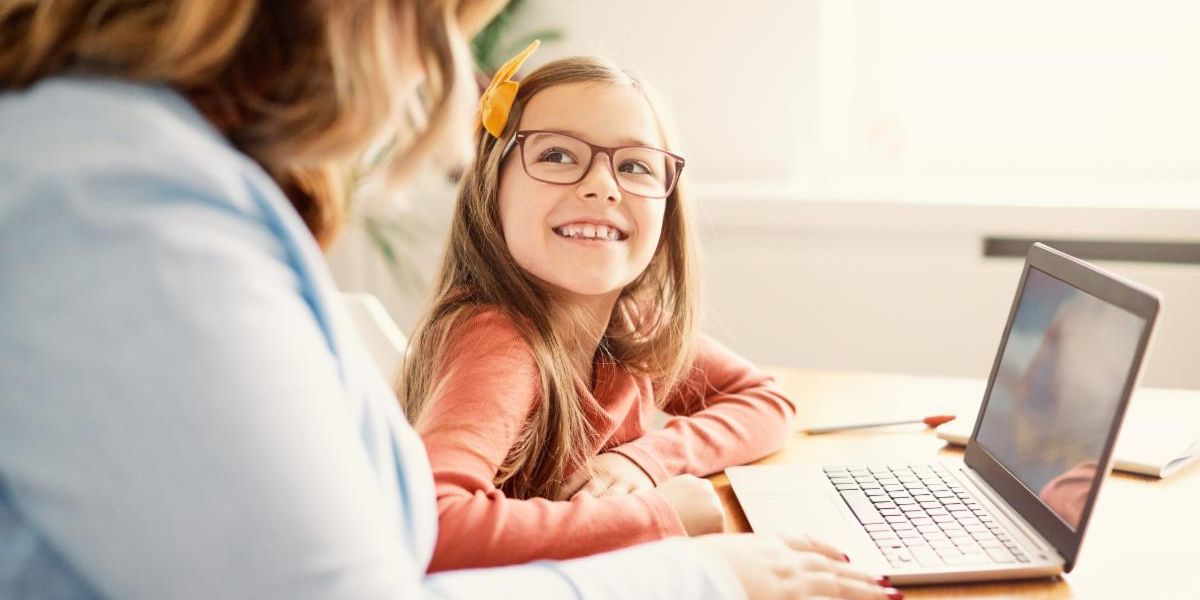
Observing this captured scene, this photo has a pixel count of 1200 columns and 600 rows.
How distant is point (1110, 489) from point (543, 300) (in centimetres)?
66

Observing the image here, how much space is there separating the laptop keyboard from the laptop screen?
6 cm

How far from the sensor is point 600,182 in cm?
124

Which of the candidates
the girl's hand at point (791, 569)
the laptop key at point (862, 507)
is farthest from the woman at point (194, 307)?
the laptop key at point (862, 507)

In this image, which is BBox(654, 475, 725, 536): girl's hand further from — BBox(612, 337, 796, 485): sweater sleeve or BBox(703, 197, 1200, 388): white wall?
BBox(703, 197, 1200, 388): white wall

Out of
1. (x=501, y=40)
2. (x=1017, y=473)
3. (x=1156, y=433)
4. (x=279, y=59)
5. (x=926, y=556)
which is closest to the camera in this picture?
(x=279, y=59)

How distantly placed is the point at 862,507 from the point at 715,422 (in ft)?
0.91

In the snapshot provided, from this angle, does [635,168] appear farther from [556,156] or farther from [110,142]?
[110,142]

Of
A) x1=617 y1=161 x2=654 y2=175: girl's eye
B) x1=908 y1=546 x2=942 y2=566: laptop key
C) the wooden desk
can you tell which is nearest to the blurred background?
the wooden desk

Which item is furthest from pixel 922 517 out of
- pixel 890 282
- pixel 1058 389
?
pixel 890 282

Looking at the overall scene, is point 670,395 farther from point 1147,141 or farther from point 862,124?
point 1147,141

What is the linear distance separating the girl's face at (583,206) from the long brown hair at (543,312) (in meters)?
0.02

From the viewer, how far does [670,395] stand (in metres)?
1.51

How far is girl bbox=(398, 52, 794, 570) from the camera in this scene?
1.07 meters

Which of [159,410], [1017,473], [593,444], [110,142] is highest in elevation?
[110,142]
